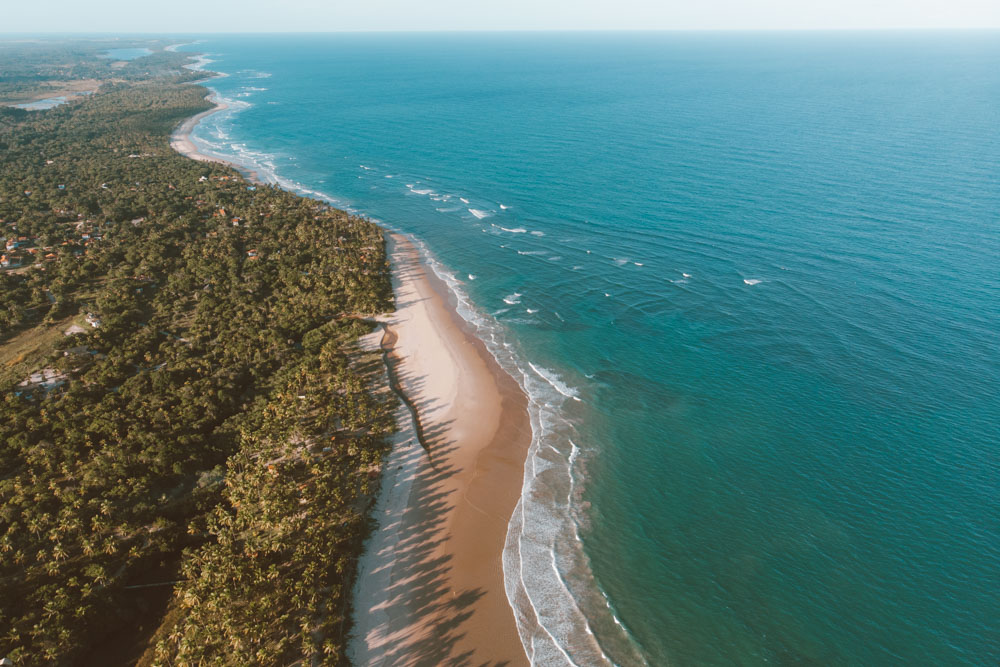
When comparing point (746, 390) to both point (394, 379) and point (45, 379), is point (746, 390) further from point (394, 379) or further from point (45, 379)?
point (45, 379)

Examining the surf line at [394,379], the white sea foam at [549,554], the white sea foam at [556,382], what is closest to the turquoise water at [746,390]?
the white sea foam at [549,554]

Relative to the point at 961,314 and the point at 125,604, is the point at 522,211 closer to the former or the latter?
the point at 961,314

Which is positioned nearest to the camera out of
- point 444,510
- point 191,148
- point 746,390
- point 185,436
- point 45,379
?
point 444,510

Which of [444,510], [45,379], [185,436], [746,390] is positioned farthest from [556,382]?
[45,379]

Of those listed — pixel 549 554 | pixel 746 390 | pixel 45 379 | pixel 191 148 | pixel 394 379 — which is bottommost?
pixel 549 554

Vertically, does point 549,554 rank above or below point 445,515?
below

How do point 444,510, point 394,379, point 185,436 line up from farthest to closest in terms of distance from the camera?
point 394,379 < point 185,436 < point 444,510

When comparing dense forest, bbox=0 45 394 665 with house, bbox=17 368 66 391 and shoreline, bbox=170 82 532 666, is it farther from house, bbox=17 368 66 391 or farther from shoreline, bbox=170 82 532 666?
shoreline, bbox=170 82 532 666
